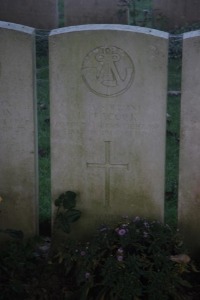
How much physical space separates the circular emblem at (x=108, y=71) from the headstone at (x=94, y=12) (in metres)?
9.19

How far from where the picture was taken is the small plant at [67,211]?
398 cm

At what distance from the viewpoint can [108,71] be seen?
153 inches

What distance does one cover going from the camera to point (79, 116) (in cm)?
400

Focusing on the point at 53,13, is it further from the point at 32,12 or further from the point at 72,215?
the point at 72,215

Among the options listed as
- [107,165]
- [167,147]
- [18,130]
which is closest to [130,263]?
[107,165]

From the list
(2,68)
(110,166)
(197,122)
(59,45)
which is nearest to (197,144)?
(197,122)

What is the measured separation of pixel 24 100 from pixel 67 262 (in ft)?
3.84

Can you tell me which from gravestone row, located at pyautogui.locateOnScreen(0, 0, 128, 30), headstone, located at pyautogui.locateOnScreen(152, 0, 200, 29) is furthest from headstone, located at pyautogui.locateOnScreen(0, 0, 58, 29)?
headstone, located at pyautogui.locateOnScreen(152, 0, 200, 29)

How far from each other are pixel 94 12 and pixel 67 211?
31.9 ft

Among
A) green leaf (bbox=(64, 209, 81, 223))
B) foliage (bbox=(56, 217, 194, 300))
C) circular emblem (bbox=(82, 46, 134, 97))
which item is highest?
circular emblem (bbox=(82, 46, 134, 97))

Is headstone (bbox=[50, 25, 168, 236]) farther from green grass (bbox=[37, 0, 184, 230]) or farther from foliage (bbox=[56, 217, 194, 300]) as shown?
green grass (bbox=[37, 0, 184, 230])

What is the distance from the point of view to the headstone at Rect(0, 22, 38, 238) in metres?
3.91

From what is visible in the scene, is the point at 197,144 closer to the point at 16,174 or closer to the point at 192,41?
the point at 192,41

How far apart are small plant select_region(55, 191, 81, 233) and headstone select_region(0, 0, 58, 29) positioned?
9308 millimetres
